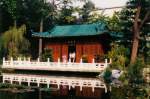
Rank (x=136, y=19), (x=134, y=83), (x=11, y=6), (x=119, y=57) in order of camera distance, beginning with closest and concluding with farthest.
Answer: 1. (x=134, y=83)
2. (x=119, y=57)
3. (x=136, y=19)
4. (x=11, y=6)

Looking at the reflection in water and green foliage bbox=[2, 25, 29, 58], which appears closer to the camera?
the reflection in water

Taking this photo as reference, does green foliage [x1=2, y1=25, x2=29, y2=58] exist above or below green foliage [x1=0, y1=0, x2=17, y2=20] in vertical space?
below

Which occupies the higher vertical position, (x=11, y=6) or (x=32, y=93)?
(x=11, y=6)

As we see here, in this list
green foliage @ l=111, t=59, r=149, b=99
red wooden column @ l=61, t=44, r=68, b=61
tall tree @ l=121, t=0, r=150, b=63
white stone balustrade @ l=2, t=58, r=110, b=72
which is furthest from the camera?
red wooden column @ l=61, t=44, r=68, b=61

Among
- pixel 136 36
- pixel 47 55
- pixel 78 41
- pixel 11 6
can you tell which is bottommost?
pixel 47 55

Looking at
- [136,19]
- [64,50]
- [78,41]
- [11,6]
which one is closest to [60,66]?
[136,19]

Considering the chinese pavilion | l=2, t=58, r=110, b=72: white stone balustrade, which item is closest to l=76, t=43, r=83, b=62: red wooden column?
the chinese pavilion

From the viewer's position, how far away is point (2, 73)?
2969 cm

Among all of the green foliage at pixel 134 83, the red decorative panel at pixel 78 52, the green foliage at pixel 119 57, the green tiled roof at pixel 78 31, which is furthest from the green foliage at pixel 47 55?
the green foliage at pixel 134 83

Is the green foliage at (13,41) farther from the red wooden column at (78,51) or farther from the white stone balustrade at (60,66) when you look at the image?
the white stone balustrade at (60,66)

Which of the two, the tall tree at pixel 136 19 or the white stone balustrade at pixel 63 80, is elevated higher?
the tall tree at pixel 136 19

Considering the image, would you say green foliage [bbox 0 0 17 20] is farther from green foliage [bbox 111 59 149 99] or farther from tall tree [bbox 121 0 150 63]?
green foliage [bbox 111 59 149 99]

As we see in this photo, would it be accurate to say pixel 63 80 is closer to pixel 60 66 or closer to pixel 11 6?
pixel 60 66

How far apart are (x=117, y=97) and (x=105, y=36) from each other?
32.3ft
